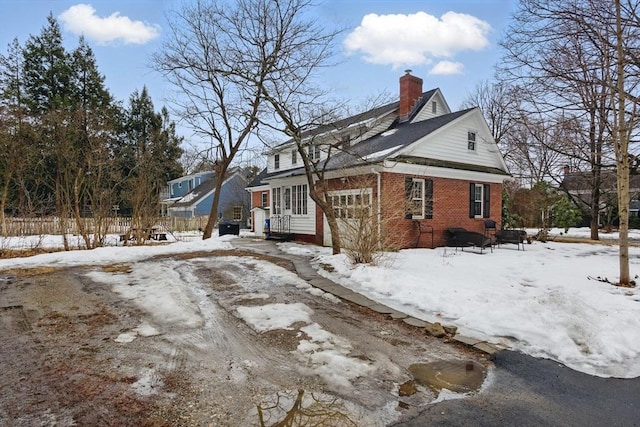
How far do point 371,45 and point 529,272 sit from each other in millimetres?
9446

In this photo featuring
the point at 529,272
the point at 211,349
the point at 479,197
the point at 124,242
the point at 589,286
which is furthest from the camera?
the point at 479,197

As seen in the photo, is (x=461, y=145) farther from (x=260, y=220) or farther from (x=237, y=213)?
(x=237, y=213)

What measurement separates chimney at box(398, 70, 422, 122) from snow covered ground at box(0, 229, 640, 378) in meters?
9.48

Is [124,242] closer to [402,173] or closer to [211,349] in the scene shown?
[402,173]

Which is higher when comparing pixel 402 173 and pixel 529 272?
pixel 402 173

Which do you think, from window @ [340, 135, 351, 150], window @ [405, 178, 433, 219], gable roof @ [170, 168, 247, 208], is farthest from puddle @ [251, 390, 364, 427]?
gable roof @ [170, 168, 247, 208]

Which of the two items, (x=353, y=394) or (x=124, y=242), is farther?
(x=124, y=242)

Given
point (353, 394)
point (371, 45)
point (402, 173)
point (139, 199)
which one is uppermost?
point (371, 45)

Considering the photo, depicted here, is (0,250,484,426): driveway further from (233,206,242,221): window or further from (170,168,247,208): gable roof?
(170,168,247,208): gable roof

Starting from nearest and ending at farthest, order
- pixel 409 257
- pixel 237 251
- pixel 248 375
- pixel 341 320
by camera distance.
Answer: pixel 248 375, pixel 341 320, pixel 409 257, pixel 237 251

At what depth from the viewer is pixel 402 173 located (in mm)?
12797

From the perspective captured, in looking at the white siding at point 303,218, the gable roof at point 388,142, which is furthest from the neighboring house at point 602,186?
the white siding at point 303,218

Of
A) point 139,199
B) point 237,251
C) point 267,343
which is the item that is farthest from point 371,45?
point 267,343

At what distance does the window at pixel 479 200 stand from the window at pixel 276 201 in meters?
8.67
